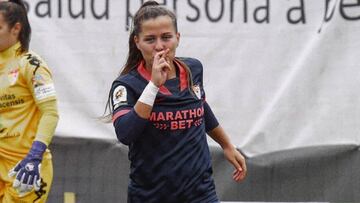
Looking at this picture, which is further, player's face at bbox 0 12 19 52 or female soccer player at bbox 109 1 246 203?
player's face at bbox 0 12 19 52

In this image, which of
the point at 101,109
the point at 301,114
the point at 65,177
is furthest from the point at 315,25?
the point at 65,177

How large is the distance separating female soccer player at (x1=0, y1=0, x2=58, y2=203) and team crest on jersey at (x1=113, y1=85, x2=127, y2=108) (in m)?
0.85

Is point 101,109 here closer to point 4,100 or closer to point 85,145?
point 85,145

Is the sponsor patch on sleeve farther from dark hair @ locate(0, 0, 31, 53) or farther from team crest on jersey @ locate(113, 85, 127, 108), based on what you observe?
team crest on jersey @ locate(113, 85, 127, 108)

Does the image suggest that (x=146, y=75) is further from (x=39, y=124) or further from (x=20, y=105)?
(x=20, y=105)

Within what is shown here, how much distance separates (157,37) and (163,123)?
39 centimetres

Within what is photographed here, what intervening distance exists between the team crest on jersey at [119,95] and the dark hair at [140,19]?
0.14m

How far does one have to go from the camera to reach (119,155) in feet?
23.6

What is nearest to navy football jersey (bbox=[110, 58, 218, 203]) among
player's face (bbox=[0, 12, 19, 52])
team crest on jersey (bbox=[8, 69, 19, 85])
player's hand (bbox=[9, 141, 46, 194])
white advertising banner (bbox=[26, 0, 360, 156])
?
player's hand (bbox=[9, 141, 46, 194])

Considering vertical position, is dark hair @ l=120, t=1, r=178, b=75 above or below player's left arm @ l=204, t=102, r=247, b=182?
above

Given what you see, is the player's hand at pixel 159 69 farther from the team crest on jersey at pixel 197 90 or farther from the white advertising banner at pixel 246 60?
the white advertising banner at pixel 246 60

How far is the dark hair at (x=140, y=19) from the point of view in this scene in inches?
180

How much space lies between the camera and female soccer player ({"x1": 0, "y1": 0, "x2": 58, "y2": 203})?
5375 mm

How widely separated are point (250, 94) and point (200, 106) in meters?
2.29
